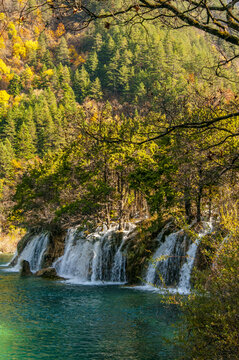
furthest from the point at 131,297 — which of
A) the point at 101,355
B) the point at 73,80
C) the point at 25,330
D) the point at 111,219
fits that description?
the point at 73,80

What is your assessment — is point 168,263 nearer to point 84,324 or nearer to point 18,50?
point 84,324

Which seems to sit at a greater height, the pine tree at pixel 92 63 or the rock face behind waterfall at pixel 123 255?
the pine tree at pixel 92 63

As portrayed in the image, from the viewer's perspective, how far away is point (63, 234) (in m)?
34.8

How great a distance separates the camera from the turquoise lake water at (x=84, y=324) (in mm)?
11844

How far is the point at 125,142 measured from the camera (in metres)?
6.31

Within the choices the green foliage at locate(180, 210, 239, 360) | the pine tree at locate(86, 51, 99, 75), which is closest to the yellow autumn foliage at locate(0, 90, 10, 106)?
the pine tree at locate(86, 51, 99, 75)

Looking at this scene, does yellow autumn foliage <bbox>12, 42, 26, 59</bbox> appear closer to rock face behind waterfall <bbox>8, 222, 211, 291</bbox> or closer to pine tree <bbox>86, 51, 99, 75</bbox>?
pine tree <bbox>86, 51, 99, 75</bbox>

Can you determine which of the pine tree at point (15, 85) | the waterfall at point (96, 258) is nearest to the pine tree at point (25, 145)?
the pine tree at point (15, 85)

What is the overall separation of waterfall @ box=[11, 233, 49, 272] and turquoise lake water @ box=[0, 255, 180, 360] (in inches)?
451

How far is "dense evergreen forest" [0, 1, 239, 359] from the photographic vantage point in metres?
6.89

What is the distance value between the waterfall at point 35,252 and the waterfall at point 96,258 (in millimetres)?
3748

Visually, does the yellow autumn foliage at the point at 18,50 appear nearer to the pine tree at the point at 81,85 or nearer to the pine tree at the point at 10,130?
the pine tree at the point at 81,85

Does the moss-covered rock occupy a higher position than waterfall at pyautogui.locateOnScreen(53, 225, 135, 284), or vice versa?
waterfall at pyautogui.locateOnScreen(53, 225, 135, 284)

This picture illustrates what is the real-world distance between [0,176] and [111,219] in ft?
172
